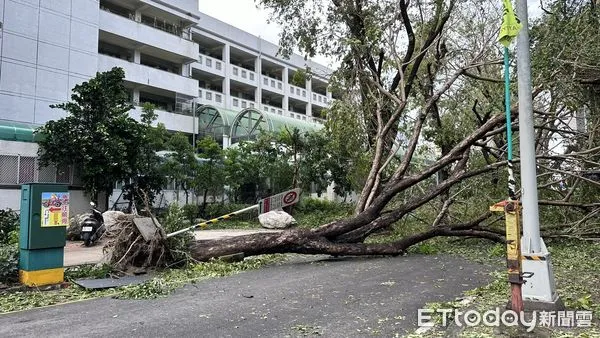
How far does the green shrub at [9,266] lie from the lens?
273 inches

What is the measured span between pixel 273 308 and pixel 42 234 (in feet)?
13.1

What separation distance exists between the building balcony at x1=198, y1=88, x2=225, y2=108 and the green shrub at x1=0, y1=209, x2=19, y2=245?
20.5 meters

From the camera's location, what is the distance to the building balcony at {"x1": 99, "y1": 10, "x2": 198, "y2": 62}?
2559cm

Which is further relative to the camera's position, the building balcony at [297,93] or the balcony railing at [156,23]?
the building balcony at [297,93]

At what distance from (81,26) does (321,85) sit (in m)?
27.4

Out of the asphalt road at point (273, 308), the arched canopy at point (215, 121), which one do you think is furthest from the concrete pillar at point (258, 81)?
the asphalt road at point (273, 308)

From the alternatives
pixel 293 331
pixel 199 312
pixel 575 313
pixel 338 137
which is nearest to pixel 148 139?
pixel 338 137

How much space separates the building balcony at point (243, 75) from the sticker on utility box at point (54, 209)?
29.1m

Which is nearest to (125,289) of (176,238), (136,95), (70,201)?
(176,238)

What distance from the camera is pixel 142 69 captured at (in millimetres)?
27281

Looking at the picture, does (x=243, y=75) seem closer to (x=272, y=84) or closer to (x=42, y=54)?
(x=272, y=84)

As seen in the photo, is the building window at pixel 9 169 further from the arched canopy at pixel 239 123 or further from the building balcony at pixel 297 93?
the building balcony at pixel 297 93

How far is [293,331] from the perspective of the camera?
4762mm

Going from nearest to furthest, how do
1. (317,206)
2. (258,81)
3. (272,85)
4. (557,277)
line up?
1. (557,277)
2. (317,206)
3. (258,81)
4. (272,85)
